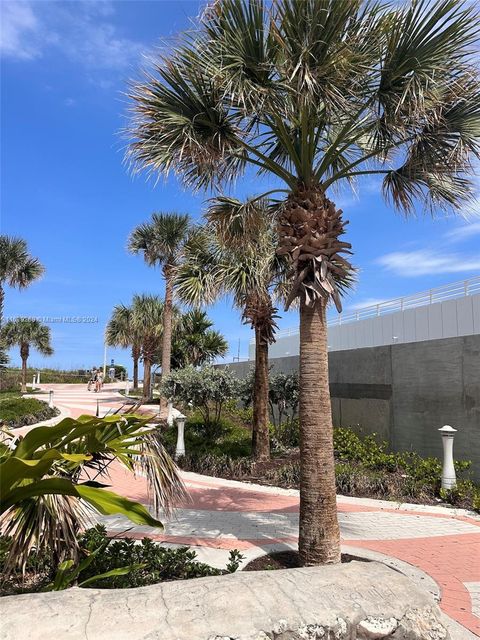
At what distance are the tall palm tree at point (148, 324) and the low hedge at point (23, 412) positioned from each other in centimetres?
961

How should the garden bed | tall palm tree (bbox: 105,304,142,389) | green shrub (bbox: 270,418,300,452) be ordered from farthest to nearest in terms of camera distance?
tall palm tree (bbox: 105,304,142,389), green shrub (bbox: 270,418,300,452), the garden bed

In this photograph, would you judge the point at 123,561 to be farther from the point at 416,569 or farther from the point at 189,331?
the point at 189,331

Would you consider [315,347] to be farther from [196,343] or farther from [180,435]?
[196,343]

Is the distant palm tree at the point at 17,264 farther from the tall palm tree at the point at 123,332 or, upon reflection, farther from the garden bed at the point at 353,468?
the garden bed at the point at 353,468

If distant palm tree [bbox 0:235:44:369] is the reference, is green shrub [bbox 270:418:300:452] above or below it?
below

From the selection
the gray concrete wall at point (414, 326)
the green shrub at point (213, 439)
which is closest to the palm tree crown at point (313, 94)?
the gray concrete wall at point (414, 326)

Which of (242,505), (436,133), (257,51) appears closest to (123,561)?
(242,505)

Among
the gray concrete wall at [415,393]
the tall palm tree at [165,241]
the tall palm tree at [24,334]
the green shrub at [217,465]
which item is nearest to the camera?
the gray concrete wall at [415,393]

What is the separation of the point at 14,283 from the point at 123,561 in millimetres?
26125

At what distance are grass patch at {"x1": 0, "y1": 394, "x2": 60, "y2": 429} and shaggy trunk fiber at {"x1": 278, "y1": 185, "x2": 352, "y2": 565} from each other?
1604cm

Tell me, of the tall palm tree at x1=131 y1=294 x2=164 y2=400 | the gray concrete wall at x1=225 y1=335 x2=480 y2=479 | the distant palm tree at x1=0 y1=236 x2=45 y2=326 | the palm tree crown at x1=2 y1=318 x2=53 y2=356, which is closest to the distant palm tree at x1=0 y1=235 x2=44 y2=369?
the distant palm tree at x1=0 y1=236 x2=45 y2=326

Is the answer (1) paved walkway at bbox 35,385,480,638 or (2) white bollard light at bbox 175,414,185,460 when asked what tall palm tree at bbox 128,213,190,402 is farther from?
(1) paved walkway at bbox 35,385,480,638

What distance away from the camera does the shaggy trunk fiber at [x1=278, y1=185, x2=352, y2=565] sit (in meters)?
4.72

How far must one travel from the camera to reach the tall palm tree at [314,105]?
4473 millimetres
